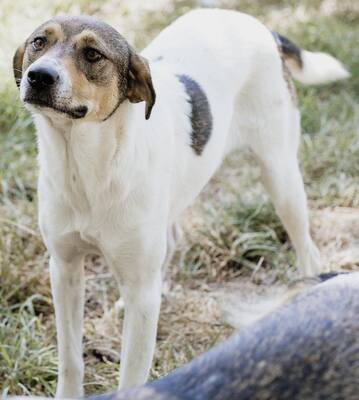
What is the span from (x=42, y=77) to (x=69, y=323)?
1.21 m

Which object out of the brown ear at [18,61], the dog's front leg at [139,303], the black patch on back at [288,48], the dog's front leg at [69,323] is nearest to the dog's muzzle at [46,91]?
the brown ear at [18,61]

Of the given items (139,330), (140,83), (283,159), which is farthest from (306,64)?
(139,330)

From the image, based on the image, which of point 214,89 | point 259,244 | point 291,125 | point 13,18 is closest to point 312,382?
point 214,89

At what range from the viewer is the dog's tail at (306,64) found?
4.92m

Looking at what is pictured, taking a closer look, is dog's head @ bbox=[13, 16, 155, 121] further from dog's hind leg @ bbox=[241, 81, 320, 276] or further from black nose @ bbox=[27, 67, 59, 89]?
dog's hind leg @ bbox=[241, 81, 320, 276]

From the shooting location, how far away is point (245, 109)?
180 inches

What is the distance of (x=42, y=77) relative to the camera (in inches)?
130

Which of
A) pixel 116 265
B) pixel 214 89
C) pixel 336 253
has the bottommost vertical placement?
pixel 336 253

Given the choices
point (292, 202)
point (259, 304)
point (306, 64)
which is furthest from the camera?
point (306, 64)

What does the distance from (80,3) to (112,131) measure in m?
4.86

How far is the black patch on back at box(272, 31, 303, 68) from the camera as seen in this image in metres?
4.83

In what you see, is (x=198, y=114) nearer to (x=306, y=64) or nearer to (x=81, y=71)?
(x=81, y=71)

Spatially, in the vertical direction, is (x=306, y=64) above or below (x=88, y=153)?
below

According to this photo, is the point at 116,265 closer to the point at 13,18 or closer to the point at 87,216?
the point at 87,216
